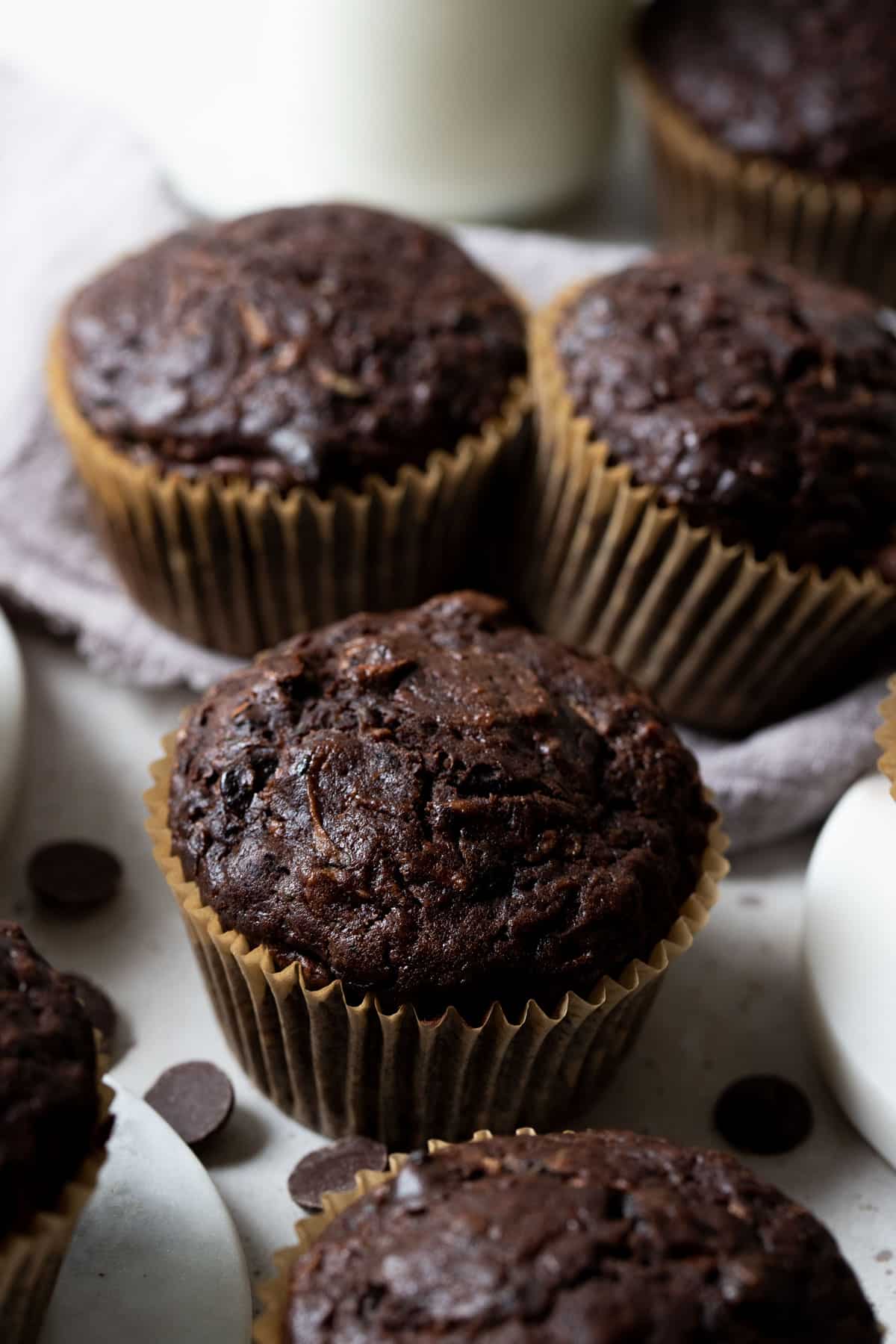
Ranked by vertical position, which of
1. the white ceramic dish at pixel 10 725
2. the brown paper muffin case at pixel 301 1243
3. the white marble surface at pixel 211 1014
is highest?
the brown paper muffin case at pixel 301 1243

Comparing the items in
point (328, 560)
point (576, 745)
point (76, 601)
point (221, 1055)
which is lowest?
point (221, 1055)

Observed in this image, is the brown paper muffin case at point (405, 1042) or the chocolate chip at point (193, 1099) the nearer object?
the brown paper muffin case at point (405, 1042)

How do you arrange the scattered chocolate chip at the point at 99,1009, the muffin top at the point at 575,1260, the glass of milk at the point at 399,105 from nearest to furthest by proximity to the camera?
the muffin top at the point at 575,1260 < the scattered chocolate chip at the point at 99,1009 < the glass of milk at the point at 399,105

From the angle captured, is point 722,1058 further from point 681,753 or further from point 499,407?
point 499,407

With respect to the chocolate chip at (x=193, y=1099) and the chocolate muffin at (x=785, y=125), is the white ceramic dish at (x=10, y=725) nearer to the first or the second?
the chocolate chip at (x=193, y=1099)

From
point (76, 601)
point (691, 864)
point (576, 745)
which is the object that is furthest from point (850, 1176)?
point (76, 601)

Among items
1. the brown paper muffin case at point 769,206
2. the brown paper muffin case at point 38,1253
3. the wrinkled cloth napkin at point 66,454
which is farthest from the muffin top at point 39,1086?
the brown paper muffin case at point 769,206

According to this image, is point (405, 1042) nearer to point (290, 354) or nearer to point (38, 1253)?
point (38, 1253)
